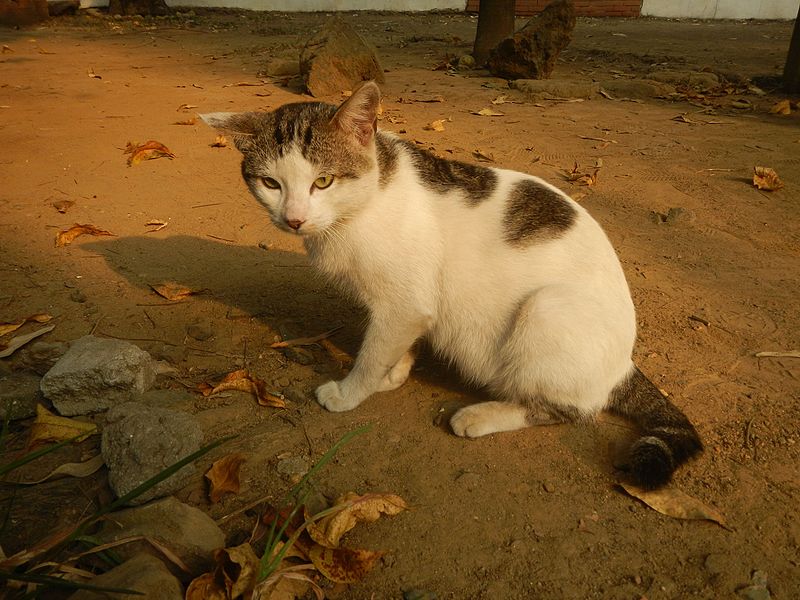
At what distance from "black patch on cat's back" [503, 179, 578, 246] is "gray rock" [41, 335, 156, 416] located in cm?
180

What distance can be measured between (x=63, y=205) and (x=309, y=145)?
2.83 meters

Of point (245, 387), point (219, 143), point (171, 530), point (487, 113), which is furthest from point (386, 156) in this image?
point (487, 113)

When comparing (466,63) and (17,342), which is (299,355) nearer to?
(17,342)

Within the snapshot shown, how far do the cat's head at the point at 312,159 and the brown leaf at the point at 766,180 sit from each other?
147 inches

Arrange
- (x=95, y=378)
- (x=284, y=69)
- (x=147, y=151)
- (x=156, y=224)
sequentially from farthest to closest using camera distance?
(x=284, y=69) → (x=147, y=151) → (x=156, y=224) → (x=95, y=378)

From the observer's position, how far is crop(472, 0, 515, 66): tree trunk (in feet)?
30.3

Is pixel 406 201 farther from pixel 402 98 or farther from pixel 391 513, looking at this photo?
pixel 402 98

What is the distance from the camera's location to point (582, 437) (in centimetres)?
259

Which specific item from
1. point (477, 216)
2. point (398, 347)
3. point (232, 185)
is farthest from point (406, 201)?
point (232, 185)

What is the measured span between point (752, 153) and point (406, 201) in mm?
4504

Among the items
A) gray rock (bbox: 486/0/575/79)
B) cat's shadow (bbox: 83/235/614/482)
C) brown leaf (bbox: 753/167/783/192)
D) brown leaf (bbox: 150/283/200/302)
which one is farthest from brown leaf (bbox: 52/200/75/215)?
gray rock (bbox: 486/0/575/79)

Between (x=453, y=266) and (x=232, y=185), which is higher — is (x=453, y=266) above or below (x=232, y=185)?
above

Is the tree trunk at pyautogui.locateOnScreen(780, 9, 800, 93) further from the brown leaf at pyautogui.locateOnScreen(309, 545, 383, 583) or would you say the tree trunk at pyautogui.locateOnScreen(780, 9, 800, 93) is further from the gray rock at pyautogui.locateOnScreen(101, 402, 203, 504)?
the gray rock at pyautogui.locateOnScreen(101, 402, 203, 504)

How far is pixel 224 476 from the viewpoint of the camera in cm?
226
